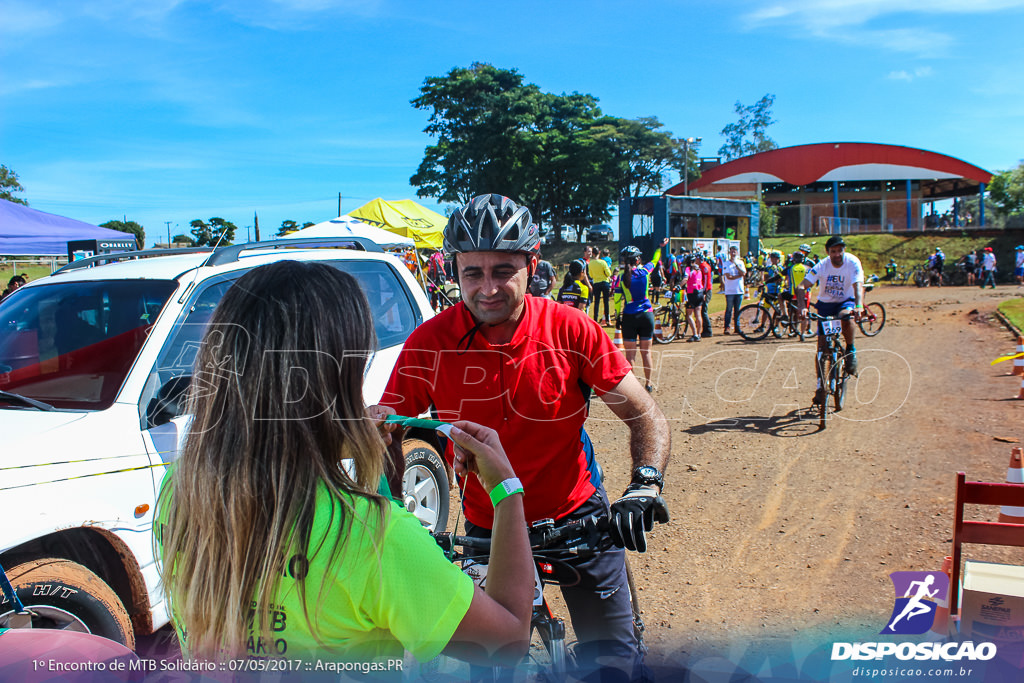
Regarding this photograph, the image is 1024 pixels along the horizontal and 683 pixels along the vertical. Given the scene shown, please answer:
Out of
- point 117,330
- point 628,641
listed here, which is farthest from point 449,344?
point 117,330

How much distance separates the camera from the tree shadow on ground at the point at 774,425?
307 inches

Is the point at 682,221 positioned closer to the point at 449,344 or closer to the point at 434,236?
the point at 434,236

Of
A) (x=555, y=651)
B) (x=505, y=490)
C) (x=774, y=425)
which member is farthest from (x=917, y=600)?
(x=774, y=425)

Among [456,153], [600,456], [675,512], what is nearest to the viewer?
[675,512]

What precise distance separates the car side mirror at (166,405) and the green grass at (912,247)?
42099 millimetres

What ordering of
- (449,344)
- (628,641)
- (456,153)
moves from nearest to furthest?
1. (628,641)
2. (449,344)
3. (456,153)

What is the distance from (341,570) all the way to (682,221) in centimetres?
4211

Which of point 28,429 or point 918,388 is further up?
point 28,429

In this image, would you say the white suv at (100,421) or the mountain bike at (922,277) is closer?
the white suv at (100,421)

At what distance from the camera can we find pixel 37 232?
1124cm

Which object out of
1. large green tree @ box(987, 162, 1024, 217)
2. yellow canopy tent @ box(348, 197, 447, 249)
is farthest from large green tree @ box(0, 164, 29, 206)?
large green tree @ box(987, 162, 1024, 217)

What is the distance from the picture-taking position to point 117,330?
12.3ft

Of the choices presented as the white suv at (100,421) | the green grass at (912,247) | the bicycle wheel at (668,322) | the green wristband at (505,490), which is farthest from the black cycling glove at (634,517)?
the green grass at (912,247)

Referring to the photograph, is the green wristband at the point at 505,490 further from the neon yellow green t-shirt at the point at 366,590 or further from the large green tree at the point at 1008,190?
the large green tree at the point at 1008,190
